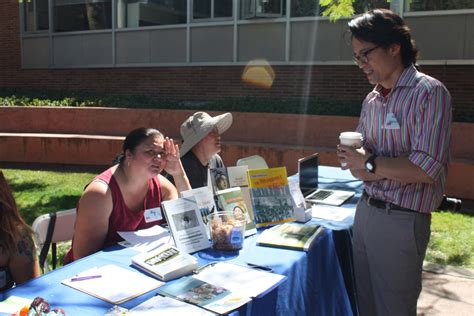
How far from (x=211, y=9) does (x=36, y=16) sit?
19.8ft

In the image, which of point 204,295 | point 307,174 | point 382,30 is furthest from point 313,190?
point 204,295

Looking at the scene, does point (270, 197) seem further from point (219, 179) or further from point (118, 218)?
point (118, 218)

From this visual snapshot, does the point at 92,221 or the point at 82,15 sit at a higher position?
the point at 82,15

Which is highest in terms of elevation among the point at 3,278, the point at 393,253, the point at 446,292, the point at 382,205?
the point at 382,205

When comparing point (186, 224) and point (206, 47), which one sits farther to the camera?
point (206, 47)

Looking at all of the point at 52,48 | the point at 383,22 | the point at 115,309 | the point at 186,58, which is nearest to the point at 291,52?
the point at 186,58

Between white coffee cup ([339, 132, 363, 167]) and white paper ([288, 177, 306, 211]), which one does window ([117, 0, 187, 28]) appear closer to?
white paper ([288, 177, 306, 211])

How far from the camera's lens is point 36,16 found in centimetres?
1438

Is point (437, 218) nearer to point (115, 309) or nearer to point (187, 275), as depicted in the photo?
point (187, 275)

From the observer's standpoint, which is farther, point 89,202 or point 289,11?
point 289,11

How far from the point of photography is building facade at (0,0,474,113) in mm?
9281

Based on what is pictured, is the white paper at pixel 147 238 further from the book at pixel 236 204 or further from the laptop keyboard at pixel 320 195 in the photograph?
the laptop keyboard at pixel 320 195

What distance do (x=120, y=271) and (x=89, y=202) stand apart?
58 centimetres

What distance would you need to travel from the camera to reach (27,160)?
9.58 m
